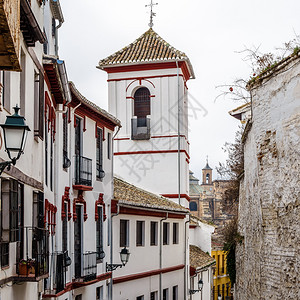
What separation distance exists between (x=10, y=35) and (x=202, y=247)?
3677 cm

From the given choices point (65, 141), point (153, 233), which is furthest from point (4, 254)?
point (153, 233)

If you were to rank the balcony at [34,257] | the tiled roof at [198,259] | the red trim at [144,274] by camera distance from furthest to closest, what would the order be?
the tiled roof at [198,259], the red trim at [144,274], the balcony at [34,257]

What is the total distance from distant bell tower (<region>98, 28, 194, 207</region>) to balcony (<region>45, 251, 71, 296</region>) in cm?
1733

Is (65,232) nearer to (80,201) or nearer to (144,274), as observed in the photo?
(80,201)

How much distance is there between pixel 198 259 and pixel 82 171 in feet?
66.7

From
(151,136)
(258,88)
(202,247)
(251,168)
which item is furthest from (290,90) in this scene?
(202,247)

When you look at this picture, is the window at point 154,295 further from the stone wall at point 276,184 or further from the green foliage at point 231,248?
the stone wall at point 276,184

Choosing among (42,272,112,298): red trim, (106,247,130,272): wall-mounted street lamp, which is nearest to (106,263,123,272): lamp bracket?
(106,247,130,272): wall-mounted street lamp

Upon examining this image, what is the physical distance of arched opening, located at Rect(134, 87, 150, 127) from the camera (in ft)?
115

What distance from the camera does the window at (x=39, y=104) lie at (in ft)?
43.0

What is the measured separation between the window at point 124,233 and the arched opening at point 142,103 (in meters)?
10.2

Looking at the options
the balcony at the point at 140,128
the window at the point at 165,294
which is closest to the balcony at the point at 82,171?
the window at the point at 165,294

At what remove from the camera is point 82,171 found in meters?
20.0

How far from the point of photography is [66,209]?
1859 centimetres
